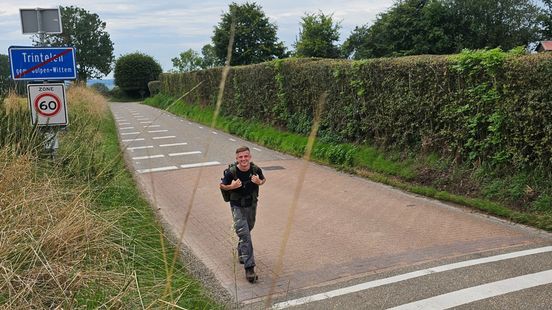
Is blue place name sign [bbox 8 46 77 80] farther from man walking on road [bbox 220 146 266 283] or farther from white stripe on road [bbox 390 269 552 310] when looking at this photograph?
white stripe on road [bbox 390 269 552 310]

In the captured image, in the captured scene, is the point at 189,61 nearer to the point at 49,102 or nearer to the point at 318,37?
the point at 318,37

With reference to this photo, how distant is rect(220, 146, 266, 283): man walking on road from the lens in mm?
5695

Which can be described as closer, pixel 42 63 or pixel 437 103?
pixel 42 63

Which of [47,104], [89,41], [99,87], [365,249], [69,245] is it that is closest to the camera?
[69,245]

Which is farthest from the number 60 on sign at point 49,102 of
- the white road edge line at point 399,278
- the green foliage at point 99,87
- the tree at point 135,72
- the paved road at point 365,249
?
the tree at point 135,72

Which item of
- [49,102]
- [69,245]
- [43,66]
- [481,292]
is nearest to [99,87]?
[43,66]

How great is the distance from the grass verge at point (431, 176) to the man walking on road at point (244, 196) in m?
1.02

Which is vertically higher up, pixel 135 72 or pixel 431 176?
pixel 431 176

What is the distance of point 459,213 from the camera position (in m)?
8.47

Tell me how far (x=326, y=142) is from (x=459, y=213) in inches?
245

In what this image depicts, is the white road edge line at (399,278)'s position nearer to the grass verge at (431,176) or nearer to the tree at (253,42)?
the grass verge at (431,176)

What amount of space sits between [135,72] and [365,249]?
189 feet

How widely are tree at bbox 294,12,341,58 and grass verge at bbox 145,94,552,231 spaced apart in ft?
83.1

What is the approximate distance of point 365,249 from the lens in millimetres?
6746
